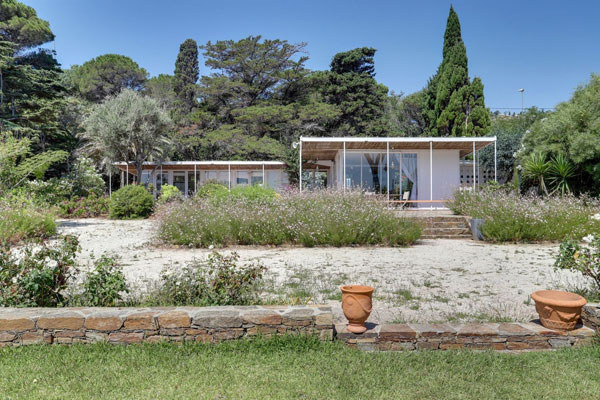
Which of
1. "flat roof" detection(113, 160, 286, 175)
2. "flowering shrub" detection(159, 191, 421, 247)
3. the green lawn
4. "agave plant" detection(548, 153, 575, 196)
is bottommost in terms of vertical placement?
the green lawn

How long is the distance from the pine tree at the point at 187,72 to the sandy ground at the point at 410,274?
22631 mm

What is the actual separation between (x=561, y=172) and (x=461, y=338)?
13.1m

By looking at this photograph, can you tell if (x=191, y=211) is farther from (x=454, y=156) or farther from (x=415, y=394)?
(x=454, y=156)

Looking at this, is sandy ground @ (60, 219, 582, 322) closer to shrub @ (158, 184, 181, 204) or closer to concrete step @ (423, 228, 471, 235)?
concrete step @ (423, 228, 471, 235)

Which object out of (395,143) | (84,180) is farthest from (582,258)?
(84,180)

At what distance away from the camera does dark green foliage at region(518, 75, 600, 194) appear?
42.4 feet

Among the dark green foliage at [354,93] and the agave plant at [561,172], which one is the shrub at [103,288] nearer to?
the agave plant at [561,172]

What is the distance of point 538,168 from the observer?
539 inches

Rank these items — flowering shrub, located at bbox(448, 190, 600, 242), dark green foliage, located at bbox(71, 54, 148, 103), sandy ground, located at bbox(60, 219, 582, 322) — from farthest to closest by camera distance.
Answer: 1. dark green foliage, located at bbox(71, 54, 148, 103)
2. flowering shrub, located at bbox(448, 190, 600, 242)
3. sandy ground, located at bbox(60, 219, 582, 322)

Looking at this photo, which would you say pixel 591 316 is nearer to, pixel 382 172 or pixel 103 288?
pixel 103 288

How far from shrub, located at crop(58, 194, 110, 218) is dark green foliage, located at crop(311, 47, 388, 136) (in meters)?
16.6

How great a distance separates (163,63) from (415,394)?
34.2 metres

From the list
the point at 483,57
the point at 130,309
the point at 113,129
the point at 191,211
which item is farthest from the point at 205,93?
the point at 130,309

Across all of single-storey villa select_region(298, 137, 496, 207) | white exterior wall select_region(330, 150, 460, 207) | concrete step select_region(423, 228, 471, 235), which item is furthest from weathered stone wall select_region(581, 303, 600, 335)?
white exterior wall select_region(330, 150, 460, 207)
